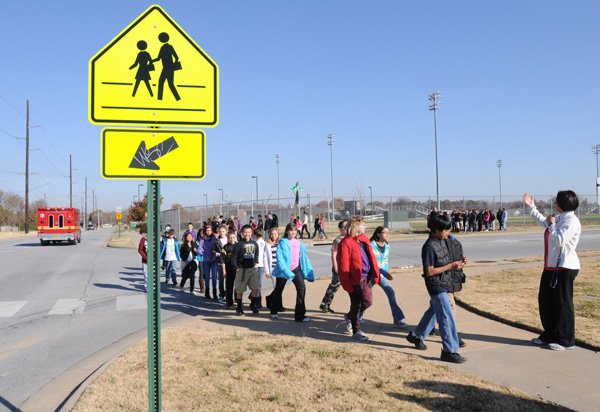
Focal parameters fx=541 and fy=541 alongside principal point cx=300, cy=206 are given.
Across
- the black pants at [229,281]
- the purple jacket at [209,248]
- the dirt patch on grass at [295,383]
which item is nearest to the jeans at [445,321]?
the dirt patch on grass at [295,383]

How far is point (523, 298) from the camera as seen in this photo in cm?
981

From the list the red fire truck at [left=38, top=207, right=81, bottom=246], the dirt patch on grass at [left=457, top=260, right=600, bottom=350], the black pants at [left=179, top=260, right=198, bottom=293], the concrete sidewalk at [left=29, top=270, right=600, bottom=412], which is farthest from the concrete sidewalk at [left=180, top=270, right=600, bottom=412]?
the red fire truck at [left=38, top=207, right=81, bottom=246]

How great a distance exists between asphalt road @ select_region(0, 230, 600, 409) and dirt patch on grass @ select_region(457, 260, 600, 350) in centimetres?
446

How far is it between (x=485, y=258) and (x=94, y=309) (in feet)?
42.3

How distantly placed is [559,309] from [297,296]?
12.4ft

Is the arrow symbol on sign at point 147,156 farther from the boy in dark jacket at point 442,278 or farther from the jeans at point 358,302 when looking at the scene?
the jeans at point 358,302

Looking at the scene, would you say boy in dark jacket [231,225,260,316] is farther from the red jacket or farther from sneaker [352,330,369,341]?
sneaker [352,330,369,341]

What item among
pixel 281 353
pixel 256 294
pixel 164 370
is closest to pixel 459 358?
pixel 281 353

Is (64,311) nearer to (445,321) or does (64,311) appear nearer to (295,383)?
(295,383)

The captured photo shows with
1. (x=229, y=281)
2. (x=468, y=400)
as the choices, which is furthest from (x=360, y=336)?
(x=229, y=281)

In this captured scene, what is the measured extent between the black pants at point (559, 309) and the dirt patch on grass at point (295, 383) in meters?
1.67

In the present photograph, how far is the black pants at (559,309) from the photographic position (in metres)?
6.30

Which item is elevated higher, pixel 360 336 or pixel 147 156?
pixel 147 156

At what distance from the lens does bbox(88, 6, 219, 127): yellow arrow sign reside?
3303mm
